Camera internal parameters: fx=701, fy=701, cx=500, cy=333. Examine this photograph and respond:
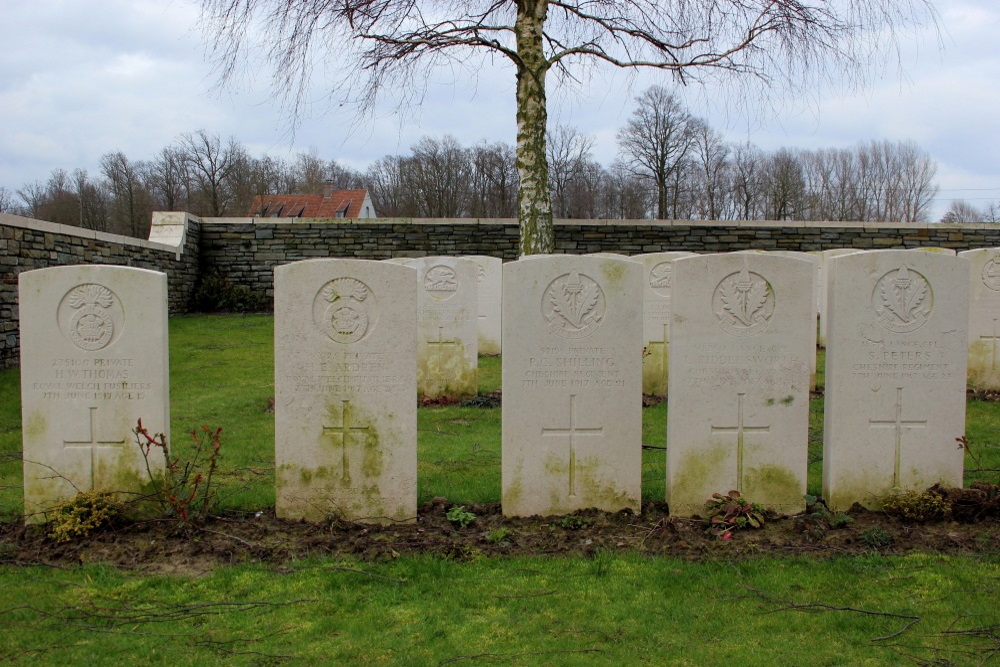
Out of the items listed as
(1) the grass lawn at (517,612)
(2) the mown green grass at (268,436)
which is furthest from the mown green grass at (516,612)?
(2) the mown green grass at (268,436)

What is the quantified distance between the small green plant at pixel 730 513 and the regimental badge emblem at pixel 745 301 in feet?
3.28

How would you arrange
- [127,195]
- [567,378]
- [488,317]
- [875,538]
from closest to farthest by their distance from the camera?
[875,538], [567,378], [488,317], [127,195]

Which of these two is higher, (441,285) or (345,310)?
(441,285)

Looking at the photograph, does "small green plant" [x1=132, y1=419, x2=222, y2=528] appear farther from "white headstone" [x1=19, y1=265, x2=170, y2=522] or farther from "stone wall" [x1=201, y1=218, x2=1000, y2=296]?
"stone wall" [x1=201, y1=218, x2=1000, y2=296]

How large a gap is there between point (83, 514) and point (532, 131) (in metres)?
7.77

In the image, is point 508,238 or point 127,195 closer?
point 508,238

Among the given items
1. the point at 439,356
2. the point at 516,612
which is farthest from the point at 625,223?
the point at 516,612

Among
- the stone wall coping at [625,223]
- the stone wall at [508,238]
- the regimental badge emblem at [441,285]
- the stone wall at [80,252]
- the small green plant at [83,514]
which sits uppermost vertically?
the stone wall coping at [625,223]

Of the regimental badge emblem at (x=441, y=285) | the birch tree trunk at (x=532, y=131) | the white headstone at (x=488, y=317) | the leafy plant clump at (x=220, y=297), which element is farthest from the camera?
the leafy plant clump at (x=220, y=297)

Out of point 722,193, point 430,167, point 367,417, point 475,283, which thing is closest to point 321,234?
point 475,283

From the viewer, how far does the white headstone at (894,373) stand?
13.8ft

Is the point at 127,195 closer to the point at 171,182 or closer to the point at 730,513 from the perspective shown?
the point at 171,182

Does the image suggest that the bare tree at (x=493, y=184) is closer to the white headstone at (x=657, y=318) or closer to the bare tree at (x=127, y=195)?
the bare tree at (x=127, y=195)

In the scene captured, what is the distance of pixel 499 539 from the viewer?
153 inches
